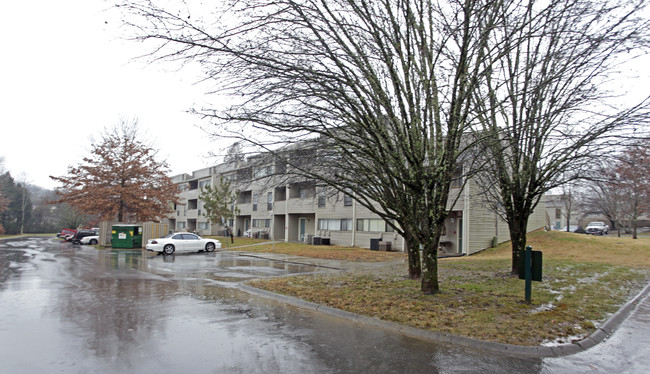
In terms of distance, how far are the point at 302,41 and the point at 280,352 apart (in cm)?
649

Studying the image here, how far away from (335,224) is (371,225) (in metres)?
4.49

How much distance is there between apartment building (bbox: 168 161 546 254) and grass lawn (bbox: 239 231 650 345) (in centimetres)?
296

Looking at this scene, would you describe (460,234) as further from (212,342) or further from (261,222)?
(261,222)

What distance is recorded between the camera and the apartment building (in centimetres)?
1382

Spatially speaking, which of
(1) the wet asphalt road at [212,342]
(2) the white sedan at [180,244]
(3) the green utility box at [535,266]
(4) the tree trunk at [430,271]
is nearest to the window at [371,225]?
(2) the white sedan at [180,244]

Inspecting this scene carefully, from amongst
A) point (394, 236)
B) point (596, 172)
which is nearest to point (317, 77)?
point (596, 172)

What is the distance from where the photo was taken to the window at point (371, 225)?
28.7m

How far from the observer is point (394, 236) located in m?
27.2

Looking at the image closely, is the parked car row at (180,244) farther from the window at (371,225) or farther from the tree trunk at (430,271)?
the tree trunk at (430,271)

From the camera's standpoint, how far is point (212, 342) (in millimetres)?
6062

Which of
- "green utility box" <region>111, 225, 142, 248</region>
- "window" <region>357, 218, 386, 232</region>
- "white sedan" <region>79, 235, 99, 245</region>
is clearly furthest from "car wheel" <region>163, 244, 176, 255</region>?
"white sedan" <region>79, 235, 99, 245</region>

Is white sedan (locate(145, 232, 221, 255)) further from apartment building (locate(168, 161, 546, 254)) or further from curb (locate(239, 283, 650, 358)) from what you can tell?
curb (locate(239, 283, 650, 358))

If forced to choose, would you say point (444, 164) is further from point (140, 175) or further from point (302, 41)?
point (140, 175)

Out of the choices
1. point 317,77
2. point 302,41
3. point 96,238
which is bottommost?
point 96,238
